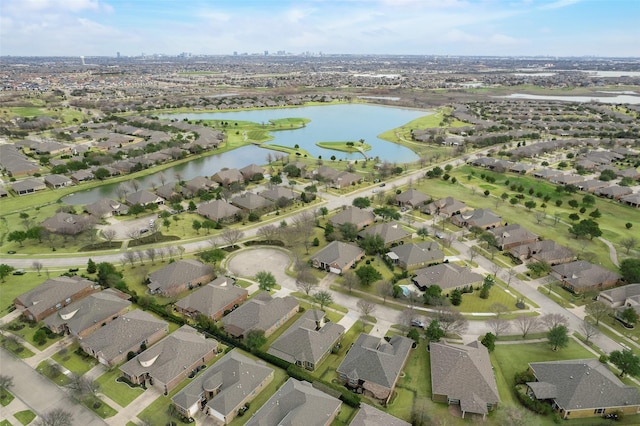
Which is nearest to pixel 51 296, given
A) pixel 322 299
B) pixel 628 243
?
pixel 322 299

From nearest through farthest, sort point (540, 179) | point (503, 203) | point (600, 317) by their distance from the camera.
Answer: point (600, 317), point (503, 203), point (540, 179)

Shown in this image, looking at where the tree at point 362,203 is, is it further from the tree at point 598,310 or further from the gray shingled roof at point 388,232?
the tree at point 598,310

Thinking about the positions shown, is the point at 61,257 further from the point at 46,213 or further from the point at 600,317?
the point at 600,317

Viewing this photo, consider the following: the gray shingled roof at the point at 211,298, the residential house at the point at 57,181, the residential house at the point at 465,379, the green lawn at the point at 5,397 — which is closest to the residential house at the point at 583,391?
the residential house at the point at 465,379

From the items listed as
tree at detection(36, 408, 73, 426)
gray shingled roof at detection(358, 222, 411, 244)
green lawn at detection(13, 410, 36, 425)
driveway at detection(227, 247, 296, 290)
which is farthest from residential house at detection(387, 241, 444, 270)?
green lawn at detection(13, 410, 36, 425)

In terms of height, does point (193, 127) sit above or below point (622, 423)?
above

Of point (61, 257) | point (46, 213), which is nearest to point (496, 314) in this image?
point (61, 257)
